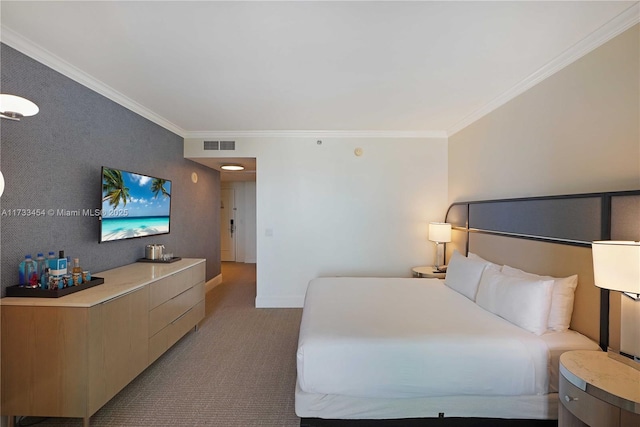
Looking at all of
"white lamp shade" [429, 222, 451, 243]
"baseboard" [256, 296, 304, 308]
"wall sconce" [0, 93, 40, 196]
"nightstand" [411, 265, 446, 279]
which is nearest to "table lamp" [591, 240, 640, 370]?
"nightstand" [411, 265, 446, 279]

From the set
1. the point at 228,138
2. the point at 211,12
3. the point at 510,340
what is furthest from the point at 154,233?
the point at 510,340

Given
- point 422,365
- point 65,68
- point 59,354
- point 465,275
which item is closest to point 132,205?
point 65,68

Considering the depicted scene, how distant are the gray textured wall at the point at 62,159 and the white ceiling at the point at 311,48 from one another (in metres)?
0.16

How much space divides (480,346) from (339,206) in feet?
8.55

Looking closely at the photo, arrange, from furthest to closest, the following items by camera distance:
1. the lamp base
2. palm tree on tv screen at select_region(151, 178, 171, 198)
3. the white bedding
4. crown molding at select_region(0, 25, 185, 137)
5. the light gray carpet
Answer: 1. palm tree on tv screen at select_region(151, 178, 171, 198)
2. the light gray carpet
3. crown molding at select_region(0, 25, 185, 137)
4. the white bedding
5. the lamp base

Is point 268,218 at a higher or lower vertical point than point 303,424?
higher

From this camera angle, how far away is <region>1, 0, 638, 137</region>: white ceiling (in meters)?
1.57

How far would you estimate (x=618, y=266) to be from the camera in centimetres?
132

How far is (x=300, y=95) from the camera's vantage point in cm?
271

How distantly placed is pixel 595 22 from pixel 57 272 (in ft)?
12.6

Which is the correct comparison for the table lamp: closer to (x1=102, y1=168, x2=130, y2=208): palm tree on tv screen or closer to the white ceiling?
the white ceiling

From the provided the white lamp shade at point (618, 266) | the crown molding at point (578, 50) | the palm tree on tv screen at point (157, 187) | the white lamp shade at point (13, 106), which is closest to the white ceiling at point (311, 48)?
the crown molding at point (578, 50)

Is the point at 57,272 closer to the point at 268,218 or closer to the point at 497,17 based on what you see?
the point at 268,218

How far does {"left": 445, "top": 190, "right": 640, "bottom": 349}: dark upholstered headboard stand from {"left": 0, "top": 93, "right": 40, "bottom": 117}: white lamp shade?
3301 millimetres
